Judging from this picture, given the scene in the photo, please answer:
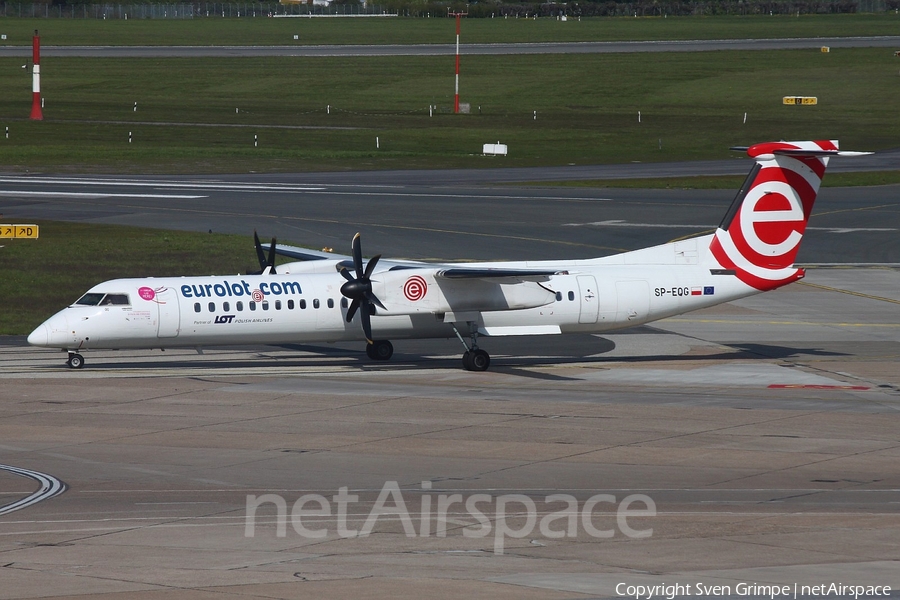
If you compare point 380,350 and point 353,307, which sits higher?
point 353,307

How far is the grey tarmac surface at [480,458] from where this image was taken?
51.5ft

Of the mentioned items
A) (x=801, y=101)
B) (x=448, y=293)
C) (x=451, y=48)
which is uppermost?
(x=451, y=48)

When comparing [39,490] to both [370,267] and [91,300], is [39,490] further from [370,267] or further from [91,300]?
[370,267]

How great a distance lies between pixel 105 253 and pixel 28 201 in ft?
51.0

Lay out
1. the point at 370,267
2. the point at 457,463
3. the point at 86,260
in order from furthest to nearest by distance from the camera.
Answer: the point at 86,260
the point at 370,267
the point at 457,463

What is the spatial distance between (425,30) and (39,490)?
511 ft

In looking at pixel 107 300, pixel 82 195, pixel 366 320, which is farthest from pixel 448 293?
pixel 82 195

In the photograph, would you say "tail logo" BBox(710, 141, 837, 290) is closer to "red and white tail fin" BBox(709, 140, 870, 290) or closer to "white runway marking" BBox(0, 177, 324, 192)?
"red and white tail fin" BBox(709, 140, 870, 290)

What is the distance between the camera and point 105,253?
48.6 m

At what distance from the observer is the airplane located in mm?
32062

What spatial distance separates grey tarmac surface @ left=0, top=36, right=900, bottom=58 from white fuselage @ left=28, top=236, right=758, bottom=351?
4188 inches

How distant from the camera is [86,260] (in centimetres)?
4706

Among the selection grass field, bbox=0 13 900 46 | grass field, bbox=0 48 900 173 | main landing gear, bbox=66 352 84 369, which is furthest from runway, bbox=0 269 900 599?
grass field, bbox=0 13 900 46

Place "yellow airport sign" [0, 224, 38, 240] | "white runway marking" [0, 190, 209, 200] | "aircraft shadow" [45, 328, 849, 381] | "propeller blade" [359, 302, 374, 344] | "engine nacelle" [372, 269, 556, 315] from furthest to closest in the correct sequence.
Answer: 1. "white runway marking" [0, 190, 209, 200]
2. "yellow airport sign" [0, 224, 38, 240]
3. "aircraft shadow" [45, 328, 849, 381]
4. "engine nacelle" [372, 269, 556, 315]
5. "propeller blade" [359, 302, 374, 344]
